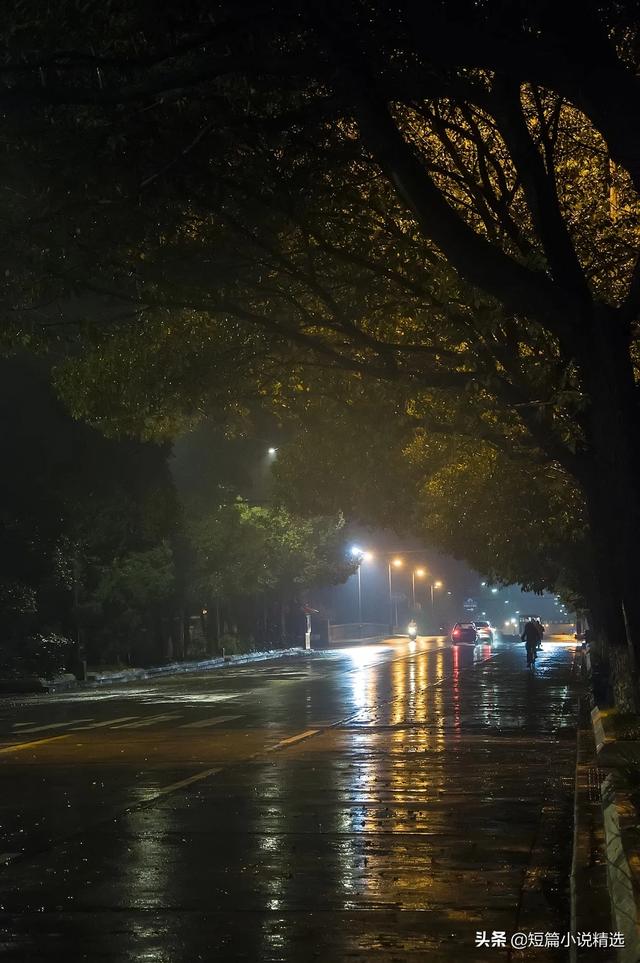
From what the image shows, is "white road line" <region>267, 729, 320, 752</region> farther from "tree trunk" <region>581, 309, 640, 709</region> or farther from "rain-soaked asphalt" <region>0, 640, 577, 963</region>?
"tree trunk" <region>581, 309, 640, 709</region>

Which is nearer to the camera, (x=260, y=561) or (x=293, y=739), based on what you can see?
(x=293, y=739)

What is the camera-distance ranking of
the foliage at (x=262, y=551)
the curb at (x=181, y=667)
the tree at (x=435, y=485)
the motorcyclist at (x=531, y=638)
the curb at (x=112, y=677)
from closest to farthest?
the tree at (x=435, y=485), the curb at (x=112, y=677), the curb at (x=181, y=667), the motorcyclist at (x=531, y=638), the foliage at (x=262, y=551)

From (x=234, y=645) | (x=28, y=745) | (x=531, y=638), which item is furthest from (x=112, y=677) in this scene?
(x=28, y=745)

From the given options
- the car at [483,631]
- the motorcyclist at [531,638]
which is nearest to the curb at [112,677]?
the motorcyclist at [531,638]

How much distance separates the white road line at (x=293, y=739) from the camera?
64.7 ft

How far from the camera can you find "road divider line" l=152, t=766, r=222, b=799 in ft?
48.4

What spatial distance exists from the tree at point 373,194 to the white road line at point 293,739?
203 inches

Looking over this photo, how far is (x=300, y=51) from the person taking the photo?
13.0m

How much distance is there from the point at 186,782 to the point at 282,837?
13.3 ft

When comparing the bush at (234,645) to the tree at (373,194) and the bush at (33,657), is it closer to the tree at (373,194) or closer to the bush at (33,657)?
the bush at (33,657)

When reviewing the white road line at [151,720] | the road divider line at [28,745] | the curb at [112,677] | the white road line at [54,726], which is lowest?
the white road line at [151,720]

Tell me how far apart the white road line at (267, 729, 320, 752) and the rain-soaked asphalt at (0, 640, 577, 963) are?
0.16ft

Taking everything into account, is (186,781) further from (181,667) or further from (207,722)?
(181,667)

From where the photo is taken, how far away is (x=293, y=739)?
20.9 m
